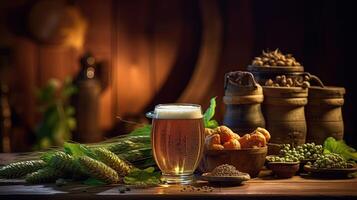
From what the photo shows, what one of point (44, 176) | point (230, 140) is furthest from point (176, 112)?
point (44, 176)

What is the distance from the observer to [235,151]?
8.59 ft

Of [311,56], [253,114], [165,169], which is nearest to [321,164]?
[253,114]

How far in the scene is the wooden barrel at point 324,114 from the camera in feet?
9.88

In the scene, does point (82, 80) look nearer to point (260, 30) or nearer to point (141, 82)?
point (141, 82)

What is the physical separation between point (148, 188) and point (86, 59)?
2640mm

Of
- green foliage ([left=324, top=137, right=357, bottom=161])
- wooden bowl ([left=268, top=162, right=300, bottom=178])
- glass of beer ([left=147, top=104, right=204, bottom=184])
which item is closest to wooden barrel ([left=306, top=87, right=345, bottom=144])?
green foliage ([left=324, top=137, right=357, bottom=161])

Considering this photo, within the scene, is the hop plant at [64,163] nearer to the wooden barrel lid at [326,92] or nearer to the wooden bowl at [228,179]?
the wooden bowl at [228,179]

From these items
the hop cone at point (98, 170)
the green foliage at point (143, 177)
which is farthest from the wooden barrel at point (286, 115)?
the hop cone at point (98, 170)

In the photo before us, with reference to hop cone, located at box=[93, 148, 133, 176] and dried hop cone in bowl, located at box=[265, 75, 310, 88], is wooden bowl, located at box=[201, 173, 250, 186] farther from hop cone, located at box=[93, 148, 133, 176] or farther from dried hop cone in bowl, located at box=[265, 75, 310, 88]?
dried hop cone in bowl, located at box=[265, 75, 310, 88]

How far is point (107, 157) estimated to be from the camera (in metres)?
2.64

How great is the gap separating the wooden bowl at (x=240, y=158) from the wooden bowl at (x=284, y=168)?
0.05m

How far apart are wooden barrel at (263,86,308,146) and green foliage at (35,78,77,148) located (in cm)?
245

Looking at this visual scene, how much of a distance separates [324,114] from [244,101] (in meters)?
0.35

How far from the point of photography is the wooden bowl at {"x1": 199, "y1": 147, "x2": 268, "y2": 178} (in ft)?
8.60
